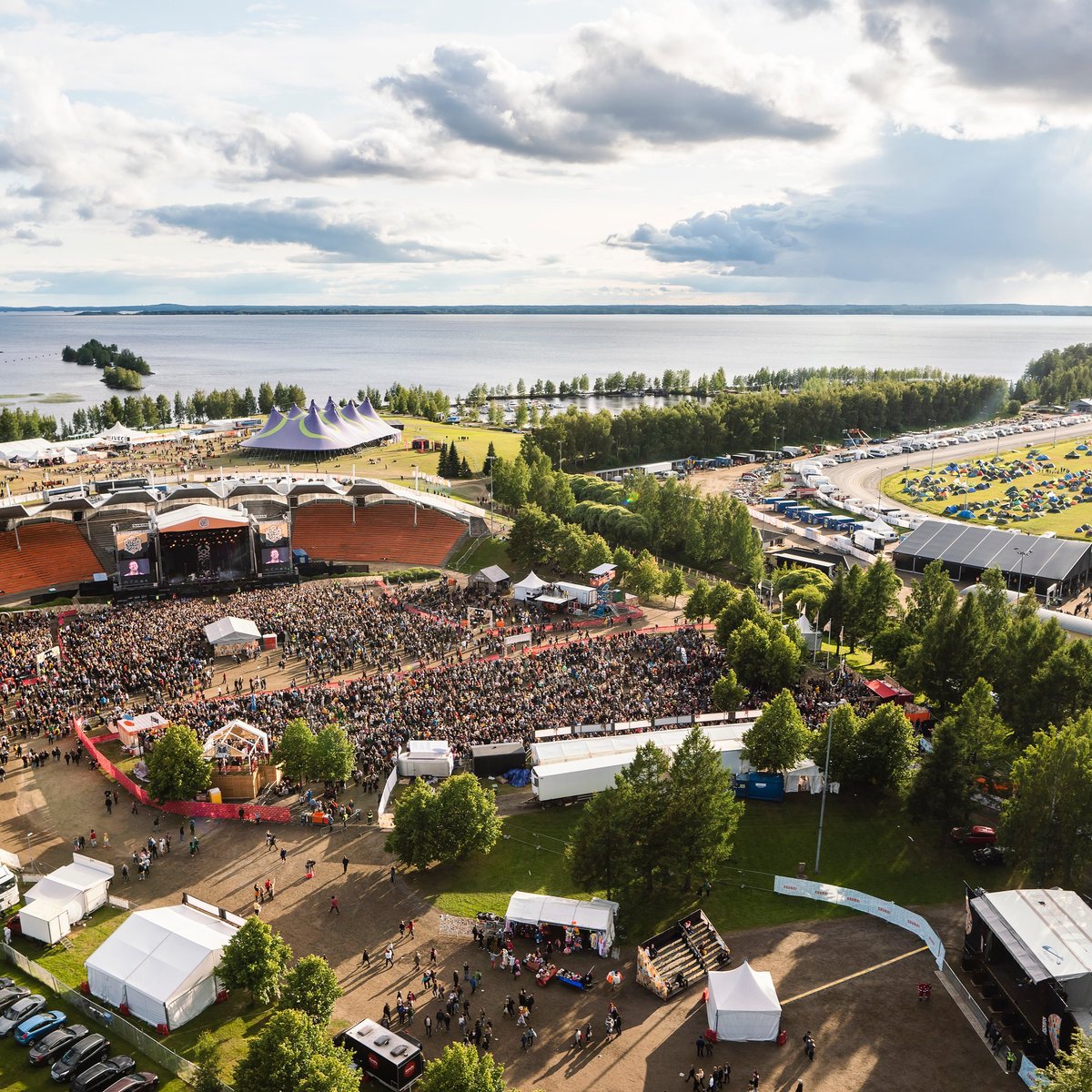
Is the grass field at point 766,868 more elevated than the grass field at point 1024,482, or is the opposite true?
the grass field at point 1024,482

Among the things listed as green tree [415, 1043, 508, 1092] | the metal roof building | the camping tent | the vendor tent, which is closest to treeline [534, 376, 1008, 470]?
the metal roof building

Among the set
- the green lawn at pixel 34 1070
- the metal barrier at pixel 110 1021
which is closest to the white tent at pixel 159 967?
the metal barrier at pixel 110 1021

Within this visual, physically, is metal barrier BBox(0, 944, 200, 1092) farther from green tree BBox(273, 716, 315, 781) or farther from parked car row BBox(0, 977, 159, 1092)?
green tree BBox(273, 716, 315, 781)

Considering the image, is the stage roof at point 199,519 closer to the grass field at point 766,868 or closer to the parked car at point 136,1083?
the grass field at point 766,868

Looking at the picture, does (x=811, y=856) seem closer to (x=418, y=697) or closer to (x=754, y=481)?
(x=418, y=697)

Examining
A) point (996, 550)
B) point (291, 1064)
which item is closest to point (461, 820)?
point (291, 1064)

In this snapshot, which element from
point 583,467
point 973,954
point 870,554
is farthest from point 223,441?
point 973,954
